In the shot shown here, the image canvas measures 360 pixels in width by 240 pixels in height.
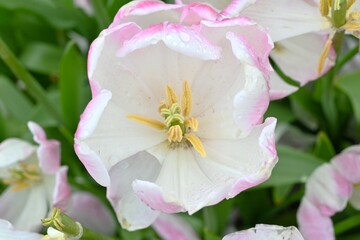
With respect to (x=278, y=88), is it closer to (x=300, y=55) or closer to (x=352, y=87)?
(x=300, y=55)

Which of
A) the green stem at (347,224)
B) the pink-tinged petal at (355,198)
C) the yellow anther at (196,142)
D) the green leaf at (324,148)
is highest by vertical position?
the yellow anther at (196,142)

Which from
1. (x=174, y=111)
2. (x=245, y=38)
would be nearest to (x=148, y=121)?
(x=174, y=111)

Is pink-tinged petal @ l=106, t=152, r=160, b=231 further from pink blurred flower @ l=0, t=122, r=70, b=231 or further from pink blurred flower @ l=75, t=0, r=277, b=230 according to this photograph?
pink blurred flower @ l=0, t=122, r=70, b=231

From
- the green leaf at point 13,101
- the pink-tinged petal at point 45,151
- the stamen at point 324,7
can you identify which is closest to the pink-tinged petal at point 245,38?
the stamen at point 324,7

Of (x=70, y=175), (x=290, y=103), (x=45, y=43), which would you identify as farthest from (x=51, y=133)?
(x=290, y=103)

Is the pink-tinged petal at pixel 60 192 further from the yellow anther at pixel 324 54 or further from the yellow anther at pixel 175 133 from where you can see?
the yellow anther at pixel 324 54

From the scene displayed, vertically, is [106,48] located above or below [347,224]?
above
